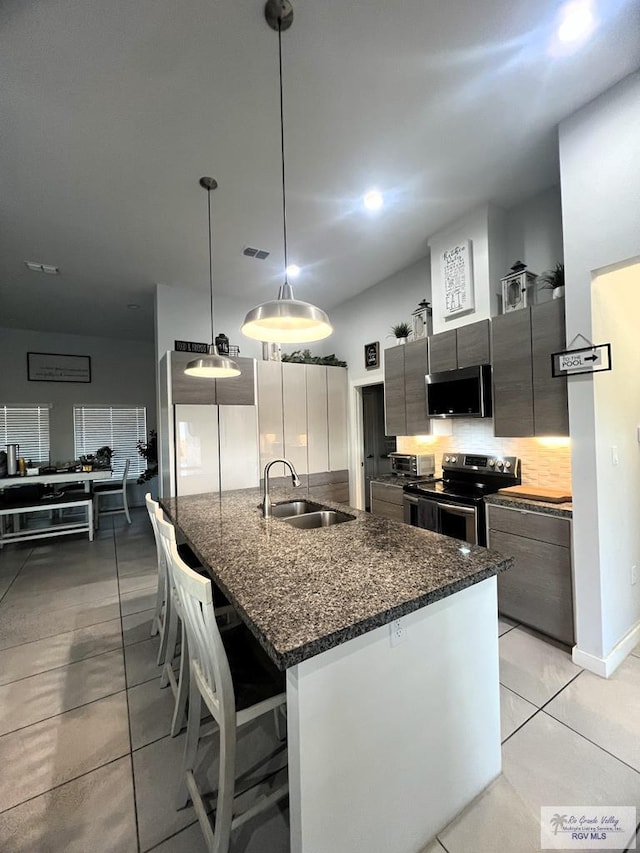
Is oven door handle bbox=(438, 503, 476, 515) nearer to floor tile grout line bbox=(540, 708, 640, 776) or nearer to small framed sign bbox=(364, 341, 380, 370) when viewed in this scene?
floor tile grout line bbox=(540, 708, 640, 776)

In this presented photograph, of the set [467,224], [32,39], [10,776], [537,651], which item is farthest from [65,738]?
[467,224]

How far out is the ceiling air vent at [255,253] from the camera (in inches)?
140

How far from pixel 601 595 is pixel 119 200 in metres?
4.33

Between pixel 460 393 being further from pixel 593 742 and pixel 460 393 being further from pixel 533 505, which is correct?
pixel 593 742

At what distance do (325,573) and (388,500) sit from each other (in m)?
2.59

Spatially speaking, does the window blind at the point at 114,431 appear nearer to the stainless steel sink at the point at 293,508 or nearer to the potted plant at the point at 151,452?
the potted plant at the point at 151,452

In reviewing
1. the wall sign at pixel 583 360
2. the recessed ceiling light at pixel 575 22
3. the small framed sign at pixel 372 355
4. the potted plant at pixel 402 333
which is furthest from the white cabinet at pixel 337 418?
the recessed ceiling light at pixel 575 22

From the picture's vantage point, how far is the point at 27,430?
6.11 meters

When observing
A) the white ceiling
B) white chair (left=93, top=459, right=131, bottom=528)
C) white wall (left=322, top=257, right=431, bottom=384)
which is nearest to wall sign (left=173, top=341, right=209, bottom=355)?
the white ceiling

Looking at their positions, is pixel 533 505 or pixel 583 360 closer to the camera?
pixel 583 360

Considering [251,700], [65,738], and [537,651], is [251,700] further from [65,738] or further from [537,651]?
[537,651]

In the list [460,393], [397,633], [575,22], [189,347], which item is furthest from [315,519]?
[575,22]

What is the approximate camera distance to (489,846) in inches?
48.1

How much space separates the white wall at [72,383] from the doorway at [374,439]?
4.67 metres
